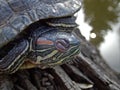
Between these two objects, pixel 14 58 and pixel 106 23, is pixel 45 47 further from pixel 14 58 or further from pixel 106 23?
pixel 106 23

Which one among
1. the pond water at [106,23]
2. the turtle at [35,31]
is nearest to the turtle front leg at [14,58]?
the turtle at [35,31]

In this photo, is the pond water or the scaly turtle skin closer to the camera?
the scaly turtle skin

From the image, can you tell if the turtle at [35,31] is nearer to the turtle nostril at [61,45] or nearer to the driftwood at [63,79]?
the turtle nostril at [61,45]

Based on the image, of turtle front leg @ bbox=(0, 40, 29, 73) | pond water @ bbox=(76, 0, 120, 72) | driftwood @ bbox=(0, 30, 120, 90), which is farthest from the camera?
pond water @ bbox=(76, 0, 120, 72)

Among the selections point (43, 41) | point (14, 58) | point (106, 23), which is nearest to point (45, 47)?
point (43, 41)

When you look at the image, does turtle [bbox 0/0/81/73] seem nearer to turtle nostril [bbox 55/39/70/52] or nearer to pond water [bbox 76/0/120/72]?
turtle nostril [bbox 55/39/70/52]

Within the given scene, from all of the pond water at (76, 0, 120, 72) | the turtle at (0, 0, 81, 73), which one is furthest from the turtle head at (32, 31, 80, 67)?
the pond water at (76, 0, 120, 72)
